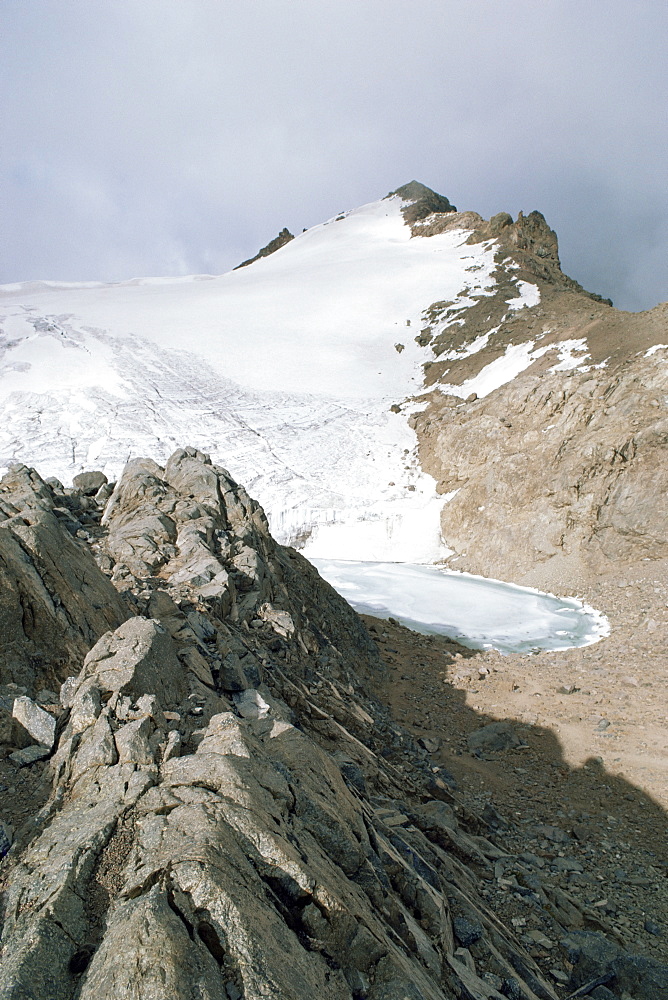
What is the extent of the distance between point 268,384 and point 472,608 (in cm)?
3072

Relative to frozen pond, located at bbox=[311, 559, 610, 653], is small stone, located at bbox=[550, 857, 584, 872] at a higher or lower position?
higher

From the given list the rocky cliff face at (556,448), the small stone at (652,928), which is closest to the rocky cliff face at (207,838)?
the small stone at (652,928)

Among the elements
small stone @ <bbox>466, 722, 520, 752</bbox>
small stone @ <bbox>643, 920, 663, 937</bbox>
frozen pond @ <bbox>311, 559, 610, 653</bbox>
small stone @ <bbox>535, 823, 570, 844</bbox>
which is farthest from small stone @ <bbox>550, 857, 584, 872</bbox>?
frozen pond @ <bbox>311, 559, 610, 653</bbox>

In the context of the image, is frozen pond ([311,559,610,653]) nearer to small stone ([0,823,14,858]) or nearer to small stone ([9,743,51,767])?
small stone ([9,743,51,767])

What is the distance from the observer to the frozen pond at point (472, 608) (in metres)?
17.2

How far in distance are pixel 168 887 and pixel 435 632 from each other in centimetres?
1601

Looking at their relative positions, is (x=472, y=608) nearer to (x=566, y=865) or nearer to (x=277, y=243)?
(x=566, y=865)

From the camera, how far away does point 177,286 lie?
7275cm

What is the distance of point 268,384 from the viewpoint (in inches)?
1785

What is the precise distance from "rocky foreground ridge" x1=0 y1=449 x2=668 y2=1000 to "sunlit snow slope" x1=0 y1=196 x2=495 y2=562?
76.9 feet

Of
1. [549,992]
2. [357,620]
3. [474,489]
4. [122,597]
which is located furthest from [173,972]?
[474,489]

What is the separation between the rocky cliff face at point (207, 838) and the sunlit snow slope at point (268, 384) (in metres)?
23.6

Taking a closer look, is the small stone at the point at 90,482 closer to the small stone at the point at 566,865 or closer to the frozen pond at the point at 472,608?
the frozen pond at the point at 472,608

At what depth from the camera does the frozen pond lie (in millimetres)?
17156
